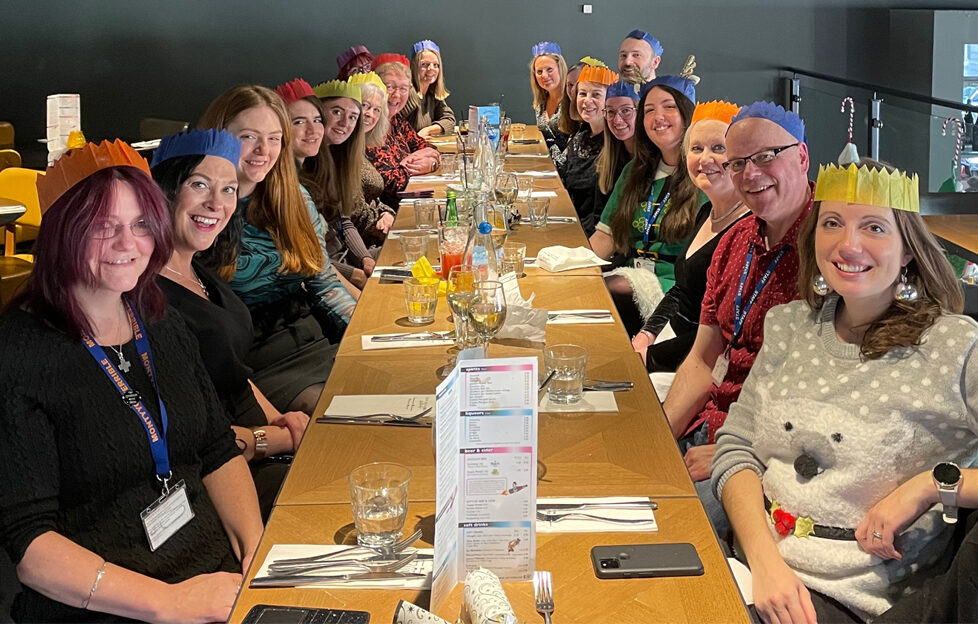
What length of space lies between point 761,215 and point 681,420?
22.4 inches

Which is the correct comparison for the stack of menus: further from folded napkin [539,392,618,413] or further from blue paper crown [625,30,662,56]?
blue paper crown [625,30,662,56]

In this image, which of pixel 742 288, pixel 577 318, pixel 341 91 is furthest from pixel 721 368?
pixel 341 91

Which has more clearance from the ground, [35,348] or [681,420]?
[35,348]

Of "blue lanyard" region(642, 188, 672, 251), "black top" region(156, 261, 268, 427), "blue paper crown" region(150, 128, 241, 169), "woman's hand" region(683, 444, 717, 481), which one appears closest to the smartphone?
"woman's hand" region(683, 444, 717, 481)

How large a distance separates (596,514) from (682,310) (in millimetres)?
1851

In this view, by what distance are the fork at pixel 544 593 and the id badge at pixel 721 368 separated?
126 cm

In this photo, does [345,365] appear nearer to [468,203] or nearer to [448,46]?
[468,203]

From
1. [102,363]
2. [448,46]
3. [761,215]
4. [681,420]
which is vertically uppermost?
[448,46]

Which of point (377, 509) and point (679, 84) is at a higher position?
point (679, 84)

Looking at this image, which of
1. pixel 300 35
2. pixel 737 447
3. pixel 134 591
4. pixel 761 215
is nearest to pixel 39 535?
pixel 134 591

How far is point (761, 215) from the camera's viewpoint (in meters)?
2.42

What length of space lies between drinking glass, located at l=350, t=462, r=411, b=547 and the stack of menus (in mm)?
156

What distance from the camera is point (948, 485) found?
5.27 feet

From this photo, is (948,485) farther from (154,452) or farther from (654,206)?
(654,206)
